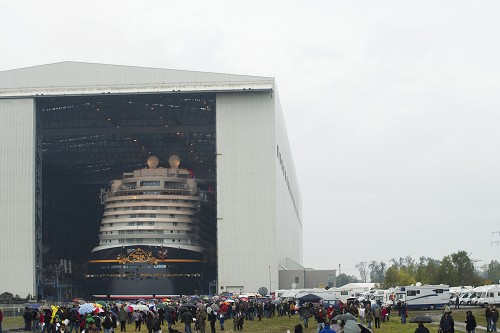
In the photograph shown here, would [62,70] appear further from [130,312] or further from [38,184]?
[130,312]

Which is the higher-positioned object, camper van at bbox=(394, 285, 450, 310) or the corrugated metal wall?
the corrugated metal wall

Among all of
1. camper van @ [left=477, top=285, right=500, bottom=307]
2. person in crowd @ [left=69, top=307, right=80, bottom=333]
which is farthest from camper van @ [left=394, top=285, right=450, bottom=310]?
person in crowd @ [left=69, top=307, right=80, bottom=333]

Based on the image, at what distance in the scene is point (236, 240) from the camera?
86.0 meters

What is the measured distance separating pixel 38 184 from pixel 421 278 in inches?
2428

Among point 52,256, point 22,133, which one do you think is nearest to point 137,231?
point 52,256

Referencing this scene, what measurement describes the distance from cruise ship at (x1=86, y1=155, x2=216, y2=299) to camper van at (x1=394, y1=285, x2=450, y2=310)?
107 feet

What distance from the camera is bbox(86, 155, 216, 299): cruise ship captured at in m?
94.4

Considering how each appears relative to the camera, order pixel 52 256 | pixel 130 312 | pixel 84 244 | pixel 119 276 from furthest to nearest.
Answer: pixel 84 244 < pixel 52 256 < pixel 119 276 < pixel 130 312

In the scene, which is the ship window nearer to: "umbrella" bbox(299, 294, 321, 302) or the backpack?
"umbrella" bbox(299, 294, 321, 302)

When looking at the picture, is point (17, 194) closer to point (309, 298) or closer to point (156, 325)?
point (309, 298)

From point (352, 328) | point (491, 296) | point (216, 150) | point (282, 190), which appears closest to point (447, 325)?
point (352, 328)

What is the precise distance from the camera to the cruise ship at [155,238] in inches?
3718

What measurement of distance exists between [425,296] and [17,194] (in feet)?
142

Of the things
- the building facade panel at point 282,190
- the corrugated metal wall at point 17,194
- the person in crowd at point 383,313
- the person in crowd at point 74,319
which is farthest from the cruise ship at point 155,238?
the person in crowd at point 74,319
